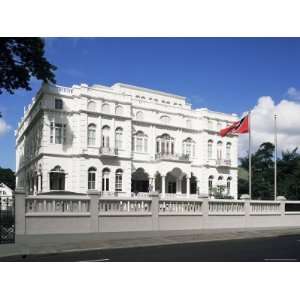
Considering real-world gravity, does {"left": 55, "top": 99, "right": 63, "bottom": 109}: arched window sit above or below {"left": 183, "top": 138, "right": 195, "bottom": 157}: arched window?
above

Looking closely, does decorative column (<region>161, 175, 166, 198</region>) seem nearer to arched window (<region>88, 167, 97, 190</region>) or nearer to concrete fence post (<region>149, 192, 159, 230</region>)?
arched window (<region>88, 167, 97, 190</region>)

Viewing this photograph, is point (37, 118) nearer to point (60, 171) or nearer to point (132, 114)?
point (60, 171)

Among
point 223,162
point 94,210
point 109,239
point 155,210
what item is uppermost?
point 223,162

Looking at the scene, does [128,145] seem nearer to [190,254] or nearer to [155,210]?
[155,210]

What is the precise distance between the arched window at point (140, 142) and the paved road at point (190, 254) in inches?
988

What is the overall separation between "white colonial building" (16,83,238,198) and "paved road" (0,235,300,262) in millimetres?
15089

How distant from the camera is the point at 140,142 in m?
38.4

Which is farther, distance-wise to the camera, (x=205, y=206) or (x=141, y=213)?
(x=205, y=206)

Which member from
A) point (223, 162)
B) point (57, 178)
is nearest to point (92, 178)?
point (57, 178)

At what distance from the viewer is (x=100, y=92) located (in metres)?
34.8

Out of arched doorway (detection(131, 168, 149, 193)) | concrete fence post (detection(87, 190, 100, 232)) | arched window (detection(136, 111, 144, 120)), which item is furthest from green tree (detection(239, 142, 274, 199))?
concrete fence post (detection(87, 190, 100, 232))

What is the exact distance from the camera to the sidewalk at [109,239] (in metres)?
11.7

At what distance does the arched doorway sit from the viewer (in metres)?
38.5

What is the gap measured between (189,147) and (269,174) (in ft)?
38.6
